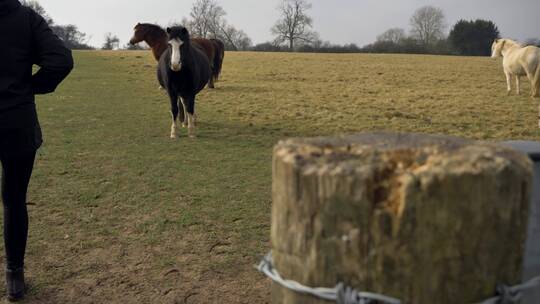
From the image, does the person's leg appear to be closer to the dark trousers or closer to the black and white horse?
the dark trousers

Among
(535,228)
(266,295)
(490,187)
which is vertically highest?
(490,187)

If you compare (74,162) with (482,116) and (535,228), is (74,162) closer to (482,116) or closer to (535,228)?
(535,228)

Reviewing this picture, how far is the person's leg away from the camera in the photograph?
10.3ft

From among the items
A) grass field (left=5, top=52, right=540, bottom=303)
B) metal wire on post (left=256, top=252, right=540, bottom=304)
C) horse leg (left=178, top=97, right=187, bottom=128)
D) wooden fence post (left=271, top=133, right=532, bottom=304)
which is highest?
wooden fence post (left=271, top=133, right=532, bottom=304)

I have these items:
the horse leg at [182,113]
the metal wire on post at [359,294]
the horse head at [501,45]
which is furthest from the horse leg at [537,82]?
the metal wire on post at [359,294]

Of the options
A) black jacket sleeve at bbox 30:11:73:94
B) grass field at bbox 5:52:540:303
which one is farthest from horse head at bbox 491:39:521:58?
black jacket sleeve at bbox 30:11:73:94

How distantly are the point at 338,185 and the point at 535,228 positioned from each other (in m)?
0.85

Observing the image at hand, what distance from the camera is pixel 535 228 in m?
1.68

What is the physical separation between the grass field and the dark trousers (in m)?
0.38

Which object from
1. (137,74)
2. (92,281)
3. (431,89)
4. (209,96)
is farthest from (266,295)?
(137,74)

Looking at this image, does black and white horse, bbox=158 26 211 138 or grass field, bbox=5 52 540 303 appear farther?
black and white horse, bbox=158 26 211 138

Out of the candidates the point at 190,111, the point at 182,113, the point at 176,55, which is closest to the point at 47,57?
the point at 176,55

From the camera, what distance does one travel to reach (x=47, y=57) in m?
3.16

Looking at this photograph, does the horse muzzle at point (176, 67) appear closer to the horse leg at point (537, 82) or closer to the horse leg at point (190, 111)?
the horse leg at point (190, 111)
